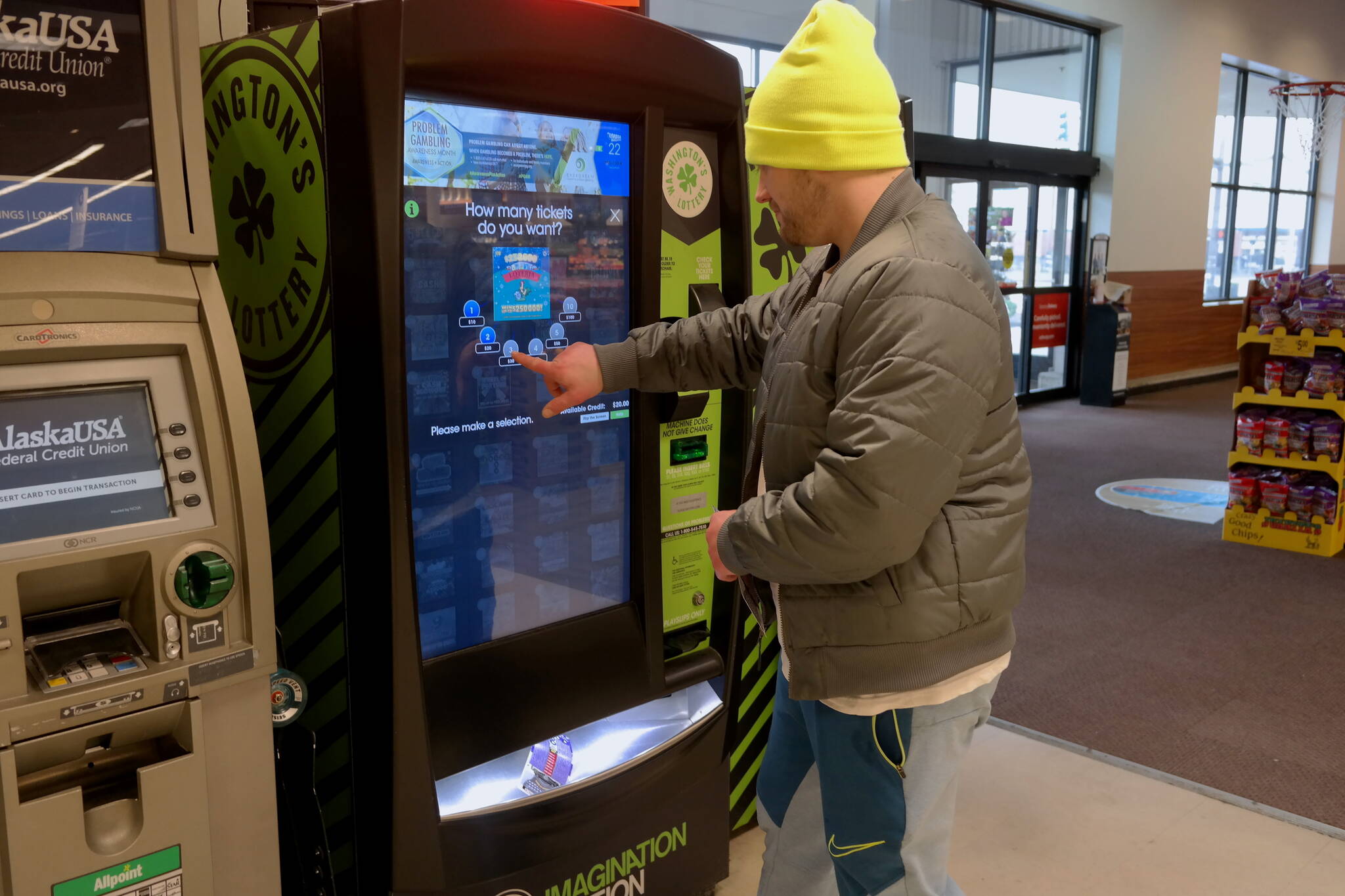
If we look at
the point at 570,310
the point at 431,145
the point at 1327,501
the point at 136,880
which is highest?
the point at 431,145

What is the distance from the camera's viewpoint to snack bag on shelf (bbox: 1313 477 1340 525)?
4922 mm

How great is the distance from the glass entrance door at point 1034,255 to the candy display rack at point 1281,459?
11.6 feet

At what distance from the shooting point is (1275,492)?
16.5 feet

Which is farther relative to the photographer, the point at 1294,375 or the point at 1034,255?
the point at 1034,255

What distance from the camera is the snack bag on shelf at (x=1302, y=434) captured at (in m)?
4.93

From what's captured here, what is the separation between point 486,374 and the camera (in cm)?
173

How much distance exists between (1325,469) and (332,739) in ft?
15.8

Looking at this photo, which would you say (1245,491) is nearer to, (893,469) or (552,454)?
(552,454)

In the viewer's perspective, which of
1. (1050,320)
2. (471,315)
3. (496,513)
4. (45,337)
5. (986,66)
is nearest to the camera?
(45,337)

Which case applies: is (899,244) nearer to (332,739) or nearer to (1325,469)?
(332,739)

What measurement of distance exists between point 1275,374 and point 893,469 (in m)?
4.50

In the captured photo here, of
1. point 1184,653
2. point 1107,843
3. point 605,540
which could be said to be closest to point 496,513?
point 605,540

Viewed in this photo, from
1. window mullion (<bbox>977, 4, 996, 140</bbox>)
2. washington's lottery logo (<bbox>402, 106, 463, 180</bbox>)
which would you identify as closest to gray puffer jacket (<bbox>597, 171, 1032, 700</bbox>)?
washington's lottery logo (<bbox>402, 106, 463, 180</bbox>)

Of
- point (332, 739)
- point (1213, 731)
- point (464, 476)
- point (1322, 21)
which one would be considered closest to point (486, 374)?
point (464, 476)
